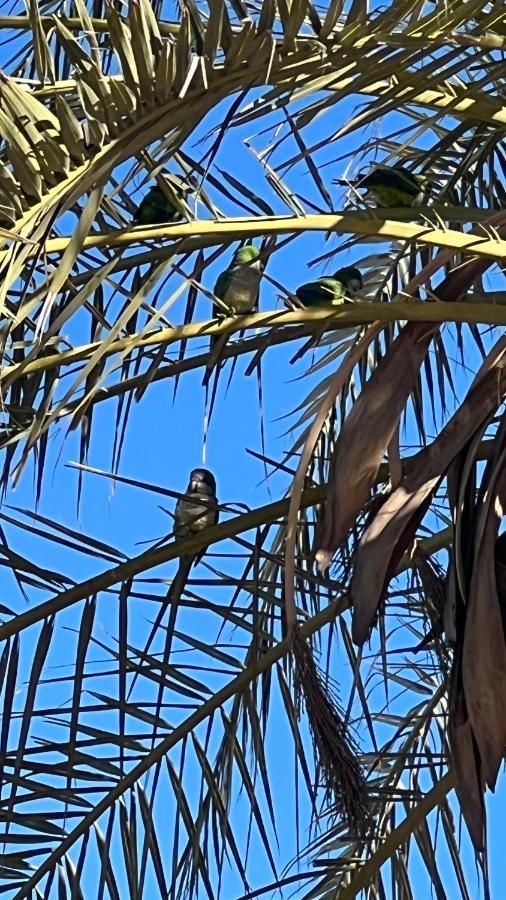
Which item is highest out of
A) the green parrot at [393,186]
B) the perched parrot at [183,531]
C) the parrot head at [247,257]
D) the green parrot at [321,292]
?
the green parrot at [393,186]

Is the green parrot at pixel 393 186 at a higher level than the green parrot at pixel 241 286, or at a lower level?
higher

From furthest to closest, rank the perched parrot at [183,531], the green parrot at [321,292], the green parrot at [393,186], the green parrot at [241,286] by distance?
the green parrot at [393,186] → the perched parrot at [183,531] → the green parrot at [241,286] → the green parrot at [321,292]

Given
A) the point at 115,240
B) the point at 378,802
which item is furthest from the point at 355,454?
the point at 378,802

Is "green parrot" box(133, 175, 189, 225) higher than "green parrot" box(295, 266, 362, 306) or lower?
higher

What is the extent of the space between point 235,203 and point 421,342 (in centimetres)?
38

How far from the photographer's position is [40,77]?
2.27 meters

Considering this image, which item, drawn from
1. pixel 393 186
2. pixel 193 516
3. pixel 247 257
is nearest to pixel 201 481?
pixel 193 516

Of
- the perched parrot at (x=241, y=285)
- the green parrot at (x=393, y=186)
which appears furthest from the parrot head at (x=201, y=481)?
the green parrot at (x=393, y=186)

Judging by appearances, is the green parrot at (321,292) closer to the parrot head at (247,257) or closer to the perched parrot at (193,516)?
the parrot head at (247,257)

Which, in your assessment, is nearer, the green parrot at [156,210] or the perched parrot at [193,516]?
the green parrot at [156,210]

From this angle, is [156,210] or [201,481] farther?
[201,481]

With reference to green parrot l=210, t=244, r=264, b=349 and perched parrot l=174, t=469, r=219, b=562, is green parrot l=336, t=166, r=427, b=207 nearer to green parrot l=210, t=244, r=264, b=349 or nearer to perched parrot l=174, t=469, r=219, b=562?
green parrot l=210, t=244, r=264, b=349

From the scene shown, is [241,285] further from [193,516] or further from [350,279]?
[350,279]

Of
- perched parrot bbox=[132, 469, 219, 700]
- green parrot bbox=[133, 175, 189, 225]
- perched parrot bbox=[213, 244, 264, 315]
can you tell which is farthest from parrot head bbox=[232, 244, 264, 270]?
perched parrot bbox=[132, 469, 219, 700]
